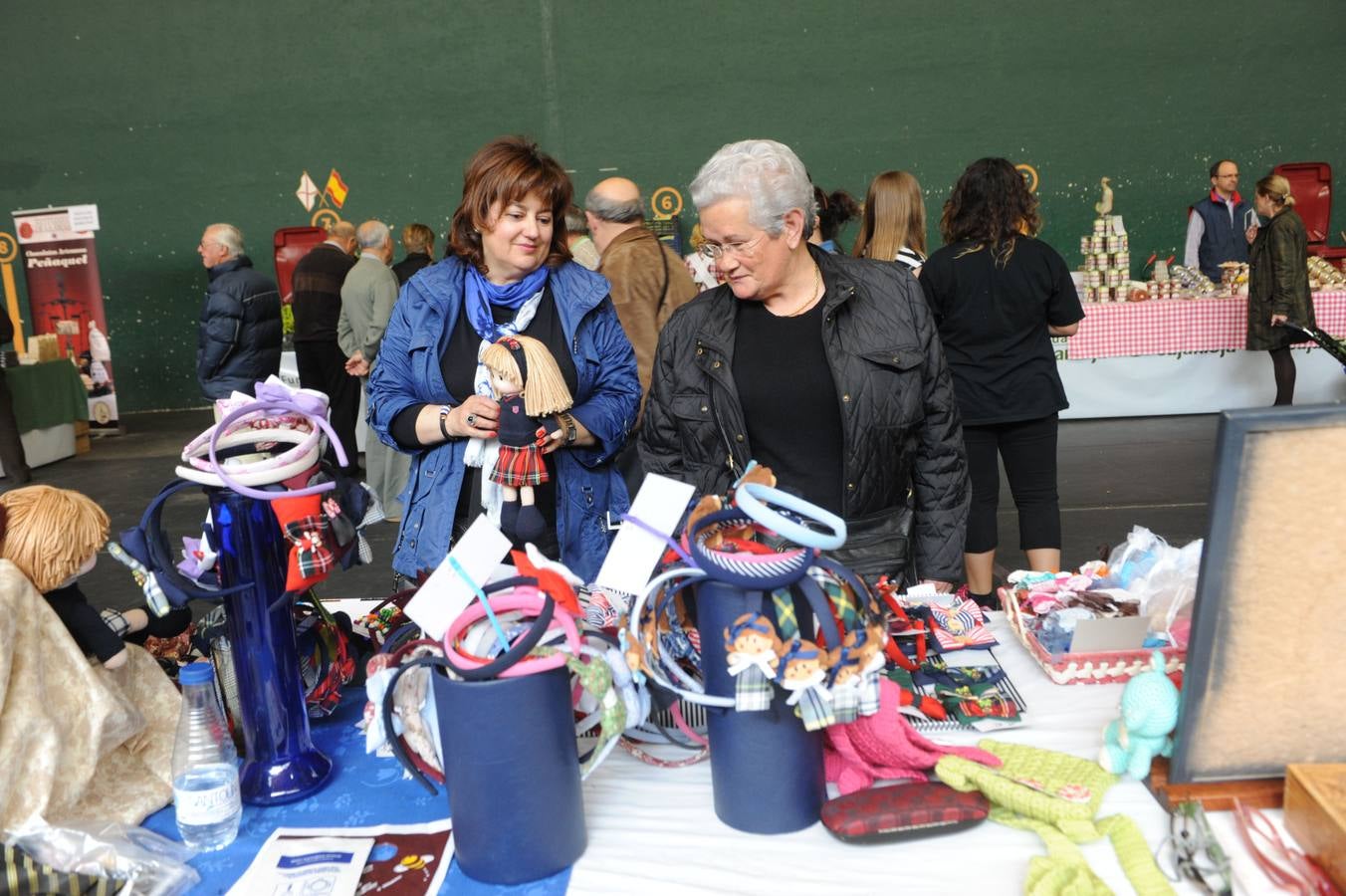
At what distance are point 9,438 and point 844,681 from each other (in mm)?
6588

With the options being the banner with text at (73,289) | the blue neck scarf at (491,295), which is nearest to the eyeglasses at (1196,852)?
the blue neck scarf at (491,295)

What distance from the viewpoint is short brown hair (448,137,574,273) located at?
1801 mm

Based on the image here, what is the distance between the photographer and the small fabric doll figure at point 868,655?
1060 millimetres

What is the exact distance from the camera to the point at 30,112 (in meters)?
9.25

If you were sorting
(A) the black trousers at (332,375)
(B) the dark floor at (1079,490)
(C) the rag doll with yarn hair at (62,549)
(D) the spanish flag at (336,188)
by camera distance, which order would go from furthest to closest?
(D) the spanish flag at (336,188) → (A) the black trousers at (332,375) → (B) the dark floor at (1079,490) → (C) the rag doll with yarn hair at (62,549)

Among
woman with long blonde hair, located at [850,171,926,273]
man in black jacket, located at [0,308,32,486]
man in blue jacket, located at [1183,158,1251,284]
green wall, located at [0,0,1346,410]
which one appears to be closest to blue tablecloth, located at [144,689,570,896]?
woman with long blonde hair, located at [850,171,926,273]

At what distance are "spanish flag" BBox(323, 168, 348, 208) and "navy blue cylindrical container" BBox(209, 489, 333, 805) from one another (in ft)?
28.2

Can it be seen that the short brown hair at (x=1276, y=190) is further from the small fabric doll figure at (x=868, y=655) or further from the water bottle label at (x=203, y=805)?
the water bottle label at (x=203, y=805)

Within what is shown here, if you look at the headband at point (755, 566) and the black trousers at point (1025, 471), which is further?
the black trousers at point (1025, 471)

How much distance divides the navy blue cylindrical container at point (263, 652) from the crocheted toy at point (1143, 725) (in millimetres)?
956

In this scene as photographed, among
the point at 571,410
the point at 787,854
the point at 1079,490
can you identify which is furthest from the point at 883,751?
the point at 1079,490

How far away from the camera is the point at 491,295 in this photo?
6.37 feet

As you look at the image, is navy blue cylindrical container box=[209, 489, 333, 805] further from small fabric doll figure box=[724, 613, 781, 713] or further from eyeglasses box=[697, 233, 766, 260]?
eyeglasses box=[697, 233, 766, 260]

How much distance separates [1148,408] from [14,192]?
9.60 m
